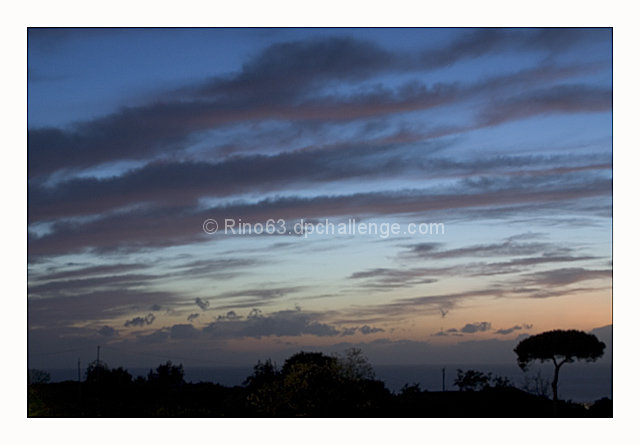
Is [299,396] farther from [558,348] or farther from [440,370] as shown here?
[558,348]

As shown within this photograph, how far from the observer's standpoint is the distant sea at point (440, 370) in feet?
73.8

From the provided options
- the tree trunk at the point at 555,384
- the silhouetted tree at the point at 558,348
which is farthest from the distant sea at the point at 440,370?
the silhouetted tree at the point at 558,348

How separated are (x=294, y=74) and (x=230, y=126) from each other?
2.19 m

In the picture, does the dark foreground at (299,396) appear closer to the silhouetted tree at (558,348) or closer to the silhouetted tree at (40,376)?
the silhouetted tree at (40,376)

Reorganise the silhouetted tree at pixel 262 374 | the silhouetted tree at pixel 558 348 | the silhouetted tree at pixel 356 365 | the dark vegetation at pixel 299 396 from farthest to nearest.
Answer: the silhouetted tree at pixel 262 374 < the silhouetted tree at pixel 356 365 < the silhouetted tree at pixel 558 348 < the dark vegetation at pixel 299 396

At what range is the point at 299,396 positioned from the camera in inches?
879

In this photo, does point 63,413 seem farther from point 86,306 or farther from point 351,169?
point 351,169

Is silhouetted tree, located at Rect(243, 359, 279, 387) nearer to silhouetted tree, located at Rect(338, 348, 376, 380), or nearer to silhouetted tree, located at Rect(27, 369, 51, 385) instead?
silhouetted tree, located at Rect(338, 348, 376, 380)

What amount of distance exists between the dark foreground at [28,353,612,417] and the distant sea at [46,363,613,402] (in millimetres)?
286

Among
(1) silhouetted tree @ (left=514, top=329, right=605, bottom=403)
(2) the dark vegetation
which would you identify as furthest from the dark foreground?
(1) silhouetted tree @ (left=514, top=329, right=605, bottom=403)

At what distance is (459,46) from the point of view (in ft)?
63.4

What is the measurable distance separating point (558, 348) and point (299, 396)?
7697 mm

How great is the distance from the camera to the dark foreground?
21.3 meters
